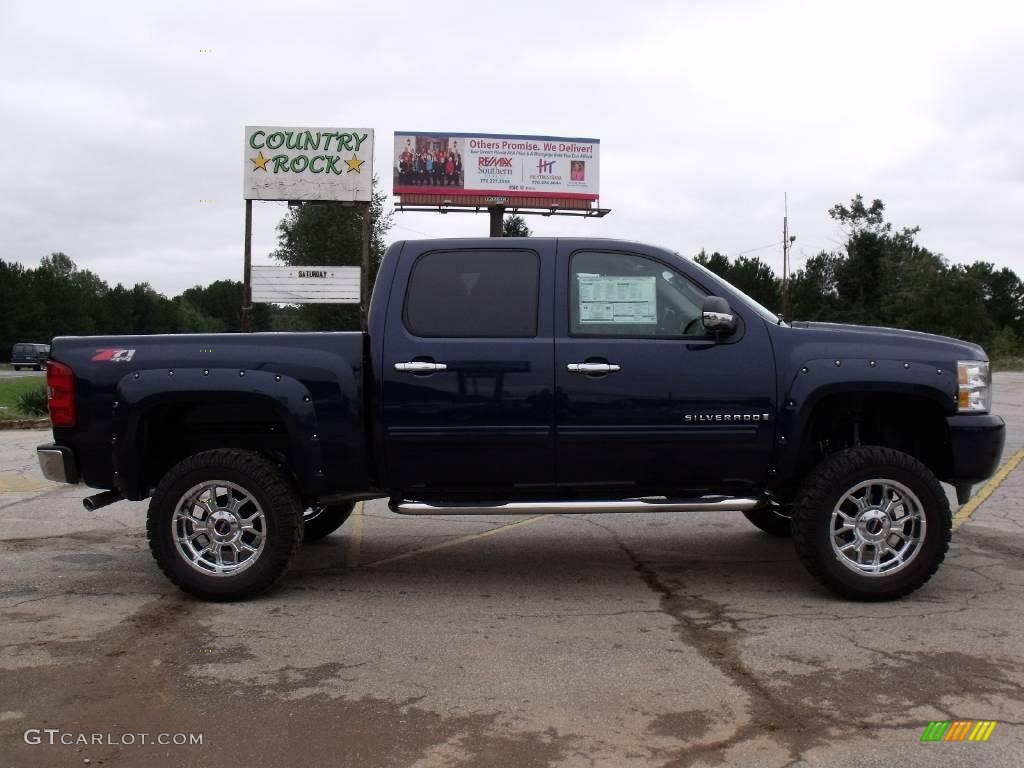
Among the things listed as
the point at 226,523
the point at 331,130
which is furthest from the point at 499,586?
the point at 331,130

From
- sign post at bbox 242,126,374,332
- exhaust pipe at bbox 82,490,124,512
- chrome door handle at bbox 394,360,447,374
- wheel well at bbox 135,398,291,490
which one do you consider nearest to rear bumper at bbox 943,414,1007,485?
chrome door handle at bbox 394,360,447,374

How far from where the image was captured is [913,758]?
11.0ft

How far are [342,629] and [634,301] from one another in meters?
2.40

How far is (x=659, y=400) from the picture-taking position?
5328 mm

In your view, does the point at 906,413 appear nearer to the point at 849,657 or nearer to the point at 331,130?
the point at 849,657

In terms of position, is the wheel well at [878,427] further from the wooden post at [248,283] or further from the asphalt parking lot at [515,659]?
the wooden post at [248,283]

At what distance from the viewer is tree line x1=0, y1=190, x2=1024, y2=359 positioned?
150ft

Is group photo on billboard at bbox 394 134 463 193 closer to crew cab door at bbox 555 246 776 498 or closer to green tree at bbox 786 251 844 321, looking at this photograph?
crew cab door at bbox 555 246 776 498

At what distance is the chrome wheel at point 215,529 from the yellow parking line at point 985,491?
5.36m

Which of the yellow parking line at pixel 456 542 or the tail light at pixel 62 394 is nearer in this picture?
the tail light at pixel 62 394

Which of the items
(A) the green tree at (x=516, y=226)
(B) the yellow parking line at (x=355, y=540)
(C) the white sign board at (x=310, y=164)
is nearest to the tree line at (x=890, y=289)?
(A) the green tree at (x=516, y=226)

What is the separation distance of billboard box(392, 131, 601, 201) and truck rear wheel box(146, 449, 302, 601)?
3668cm

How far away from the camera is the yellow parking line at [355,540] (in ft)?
21.5

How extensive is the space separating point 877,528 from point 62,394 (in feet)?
15.1
